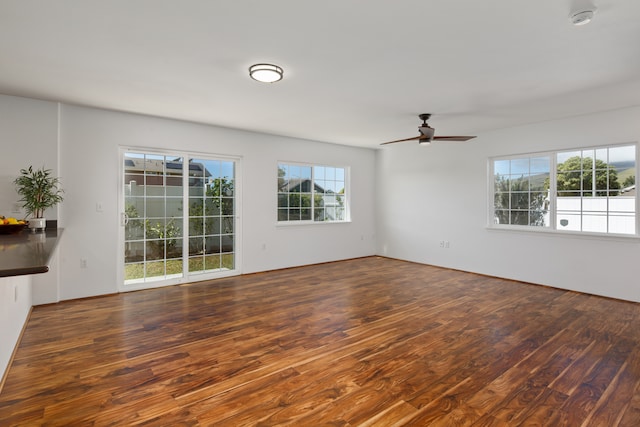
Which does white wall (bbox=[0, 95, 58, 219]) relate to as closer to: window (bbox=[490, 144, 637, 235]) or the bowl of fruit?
the bowl of fruit

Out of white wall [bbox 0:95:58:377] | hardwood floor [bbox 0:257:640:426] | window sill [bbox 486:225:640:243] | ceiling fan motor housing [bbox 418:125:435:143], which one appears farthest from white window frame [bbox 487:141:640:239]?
white wall [bbox 0:95:58:377]

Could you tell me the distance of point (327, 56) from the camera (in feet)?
9.41

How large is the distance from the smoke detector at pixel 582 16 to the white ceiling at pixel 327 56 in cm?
5

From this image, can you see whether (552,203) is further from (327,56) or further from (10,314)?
(10,314)

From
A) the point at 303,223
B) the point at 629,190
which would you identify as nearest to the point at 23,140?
the point at 303,223

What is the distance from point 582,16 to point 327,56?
5.90 feet

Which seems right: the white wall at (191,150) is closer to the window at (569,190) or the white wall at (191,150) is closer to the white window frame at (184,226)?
the white window frame at (184,226)

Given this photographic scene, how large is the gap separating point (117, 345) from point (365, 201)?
5736 mm

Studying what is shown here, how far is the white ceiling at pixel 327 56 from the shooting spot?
2195 millimetres

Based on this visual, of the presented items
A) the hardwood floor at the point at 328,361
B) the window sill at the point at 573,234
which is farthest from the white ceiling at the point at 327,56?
the hardwood floor at the point at 328,361

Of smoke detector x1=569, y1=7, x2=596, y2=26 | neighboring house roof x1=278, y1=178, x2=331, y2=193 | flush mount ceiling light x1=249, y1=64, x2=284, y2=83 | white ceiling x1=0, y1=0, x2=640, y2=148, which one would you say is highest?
white ceiling x1=0, y1=0, x2=640, y2=148

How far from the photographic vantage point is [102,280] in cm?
452

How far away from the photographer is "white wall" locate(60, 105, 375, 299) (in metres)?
4.32

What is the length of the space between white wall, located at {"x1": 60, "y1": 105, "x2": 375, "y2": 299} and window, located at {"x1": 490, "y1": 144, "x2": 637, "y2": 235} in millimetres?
2995
